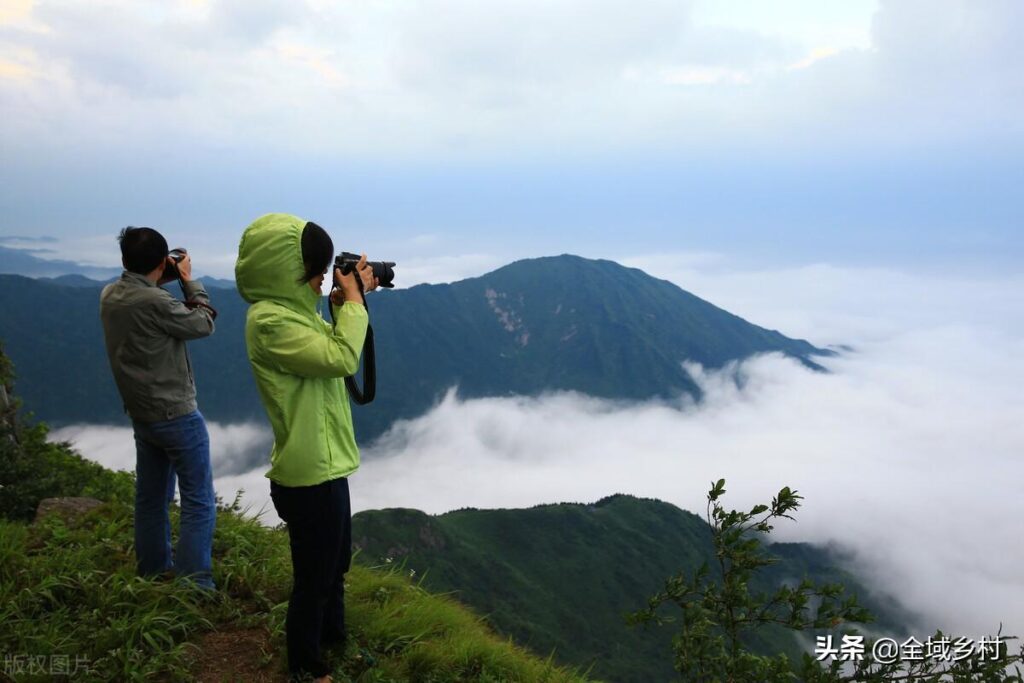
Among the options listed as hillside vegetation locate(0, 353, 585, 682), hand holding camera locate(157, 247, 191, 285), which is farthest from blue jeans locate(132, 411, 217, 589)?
hand holding camera locate(157, 247, 191, 285)

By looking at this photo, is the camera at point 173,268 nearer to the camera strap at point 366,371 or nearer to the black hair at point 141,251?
the black hair at point 141,251

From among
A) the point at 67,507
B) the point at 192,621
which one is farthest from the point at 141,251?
the point at 67,507

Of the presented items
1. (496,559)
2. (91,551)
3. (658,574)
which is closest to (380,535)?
(496,559)

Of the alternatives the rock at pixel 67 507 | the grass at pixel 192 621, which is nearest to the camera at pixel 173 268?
the grass at pixel 192 621

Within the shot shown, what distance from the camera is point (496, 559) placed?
13088 cm

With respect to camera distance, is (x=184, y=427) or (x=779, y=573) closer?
(x=184, y=427)

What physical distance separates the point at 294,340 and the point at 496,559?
135 meters

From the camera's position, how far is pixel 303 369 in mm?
3639

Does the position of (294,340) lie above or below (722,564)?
above

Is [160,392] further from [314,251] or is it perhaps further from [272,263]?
[314,251]

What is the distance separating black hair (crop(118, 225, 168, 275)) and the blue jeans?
1156 mm

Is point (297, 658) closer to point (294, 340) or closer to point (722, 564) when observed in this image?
point (294, 340)

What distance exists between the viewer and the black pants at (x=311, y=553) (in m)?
3.81

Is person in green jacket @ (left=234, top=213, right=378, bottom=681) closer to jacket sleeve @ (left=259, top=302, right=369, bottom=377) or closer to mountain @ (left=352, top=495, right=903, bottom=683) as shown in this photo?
jacket sleeve @ (left=259, top=302, right=369, bottom=377)
